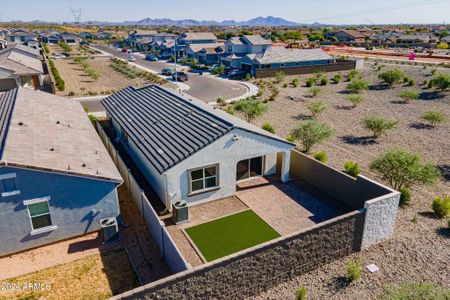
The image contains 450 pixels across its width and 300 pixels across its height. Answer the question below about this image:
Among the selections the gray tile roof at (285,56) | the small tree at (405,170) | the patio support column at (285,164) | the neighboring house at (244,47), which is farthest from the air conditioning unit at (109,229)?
the neighboring house at (244,47)

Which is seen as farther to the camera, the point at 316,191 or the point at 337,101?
the point at 337,101

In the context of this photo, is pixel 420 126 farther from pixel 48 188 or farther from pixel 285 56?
pixel 285 56

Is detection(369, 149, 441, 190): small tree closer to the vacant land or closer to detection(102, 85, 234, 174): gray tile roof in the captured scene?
detection(102, 85, 234, 174): gray tile roof

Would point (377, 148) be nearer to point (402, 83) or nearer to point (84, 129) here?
point (84, 129)

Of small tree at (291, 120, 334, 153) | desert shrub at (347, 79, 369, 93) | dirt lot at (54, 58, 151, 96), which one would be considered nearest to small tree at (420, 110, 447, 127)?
small tree at (291, 120, 334, 153)

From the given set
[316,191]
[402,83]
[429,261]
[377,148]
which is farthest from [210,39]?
[429,261]
